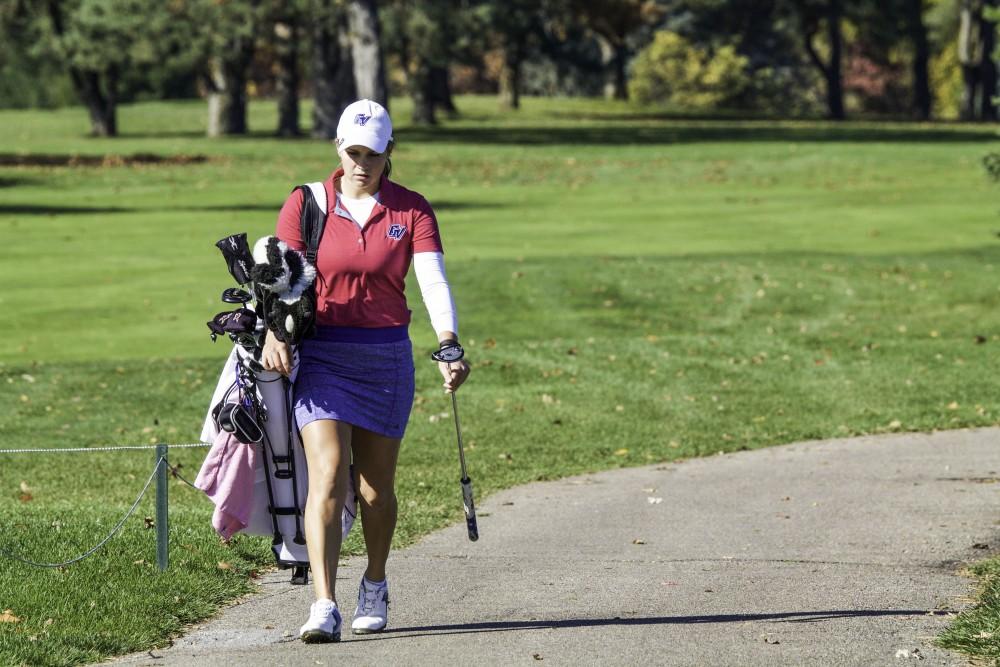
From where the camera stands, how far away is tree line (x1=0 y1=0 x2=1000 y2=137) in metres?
52.8

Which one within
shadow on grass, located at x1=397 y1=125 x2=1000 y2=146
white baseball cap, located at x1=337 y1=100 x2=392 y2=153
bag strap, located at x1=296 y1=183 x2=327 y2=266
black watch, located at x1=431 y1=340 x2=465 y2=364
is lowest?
shadow on grass, located at x1=397 y1=125 x2=1000 y2=146

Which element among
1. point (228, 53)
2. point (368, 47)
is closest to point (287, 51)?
point (228, 53)

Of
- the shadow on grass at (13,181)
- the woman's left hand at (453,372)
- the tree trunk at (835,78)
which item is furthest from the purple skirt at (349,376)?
the tree trunk at (835,78)

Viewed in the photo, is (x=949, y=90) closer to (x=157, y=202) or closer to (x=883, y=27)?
(x=883, y=27)

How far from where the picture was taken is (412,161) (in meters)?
44.7

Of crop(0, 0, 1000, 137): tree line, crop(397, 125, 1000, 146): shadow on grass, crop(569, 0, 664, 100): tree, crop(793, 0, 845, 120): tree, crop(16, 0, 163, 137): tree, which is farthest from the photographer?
crop(793, 0, 845, 120): tree

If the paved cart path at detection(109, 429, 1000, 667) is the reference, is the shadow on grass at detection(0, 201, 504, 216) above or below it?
below

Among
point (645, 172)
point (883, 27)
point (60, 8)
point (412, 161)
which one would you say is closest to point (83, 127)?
point (60, 8)

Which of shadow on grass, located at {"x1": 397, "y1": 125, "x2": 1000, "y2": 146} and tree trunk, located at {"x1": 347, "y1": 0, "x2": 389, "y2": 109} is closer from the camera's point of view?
tree trunk, located at {"x1": 347, "y1": 0, "x2": 389, "y2": 109}

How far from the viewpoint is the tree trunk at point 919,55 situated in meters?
72.6

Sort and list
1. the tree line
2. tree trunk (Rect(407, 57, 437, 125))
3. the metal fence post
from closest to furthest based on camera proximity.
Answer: the metal fence post → the tree line → tree trunk (Rect(407, 57, 437, 125))

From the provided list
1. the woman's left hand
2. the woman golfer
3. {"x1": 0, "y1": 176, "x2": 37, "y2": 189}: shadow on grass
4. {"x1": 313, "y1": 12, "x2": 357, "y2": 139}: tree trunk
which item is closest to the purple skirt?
the woman golfer

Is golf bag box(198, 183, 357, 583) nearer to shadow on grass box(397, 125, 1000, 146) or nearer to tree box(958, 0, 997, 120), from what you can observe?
shadow on grass box(397, 125, 1000, 146)

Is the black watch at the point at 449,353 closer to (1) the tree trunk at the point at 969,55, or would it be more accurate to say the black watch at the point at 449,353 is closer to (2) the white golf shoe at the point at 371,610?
(2) the white golf shoe at the point at 371,610
